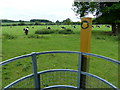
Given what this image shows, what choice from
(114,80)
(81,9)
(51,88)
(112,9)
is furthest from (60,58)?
(81,9)

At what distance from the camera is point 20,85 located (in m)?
3.06

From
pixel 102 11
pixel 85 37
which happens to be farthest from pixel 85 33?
pixel 102 11

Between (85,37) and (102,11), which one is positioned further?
(102,11)

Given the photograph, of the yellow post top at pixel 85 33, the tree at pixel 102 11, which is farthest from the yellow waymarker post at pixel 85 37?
the tree at pixel 102 11

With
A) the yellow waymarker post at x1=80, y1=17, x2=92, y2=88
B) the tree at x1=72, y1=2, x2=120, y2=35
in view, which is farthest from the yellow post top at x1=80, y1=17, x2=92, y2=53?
the tree at x1=72, y1=2, x2=120, y2=35

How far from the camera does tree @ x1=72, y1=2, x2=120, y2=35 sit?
1719cm

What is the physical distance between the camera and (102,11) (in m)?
17.8

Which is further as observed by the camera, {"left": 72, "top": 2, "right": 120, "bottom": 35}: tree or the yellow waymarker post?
{"left": 72, "top": 2, "right": 120, "bottom": 35}: tree

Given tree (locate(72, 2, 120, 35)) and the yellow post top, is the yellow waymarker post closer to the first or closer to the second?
the yellow post top

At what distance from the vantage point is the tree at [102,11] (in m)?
17.2

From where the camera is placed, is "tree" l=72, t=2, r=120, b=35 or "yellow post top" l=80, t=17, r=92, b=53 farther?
"tree" l=72, t=2, r=120, b=35

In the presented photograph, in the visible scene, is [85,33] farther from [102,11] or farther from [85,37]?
[102,11]

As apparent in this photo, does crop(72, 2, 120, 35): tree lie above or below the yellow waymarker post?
above

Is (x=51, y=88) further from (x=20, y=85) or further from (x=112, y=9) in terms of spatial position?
(x=112, y=9)
